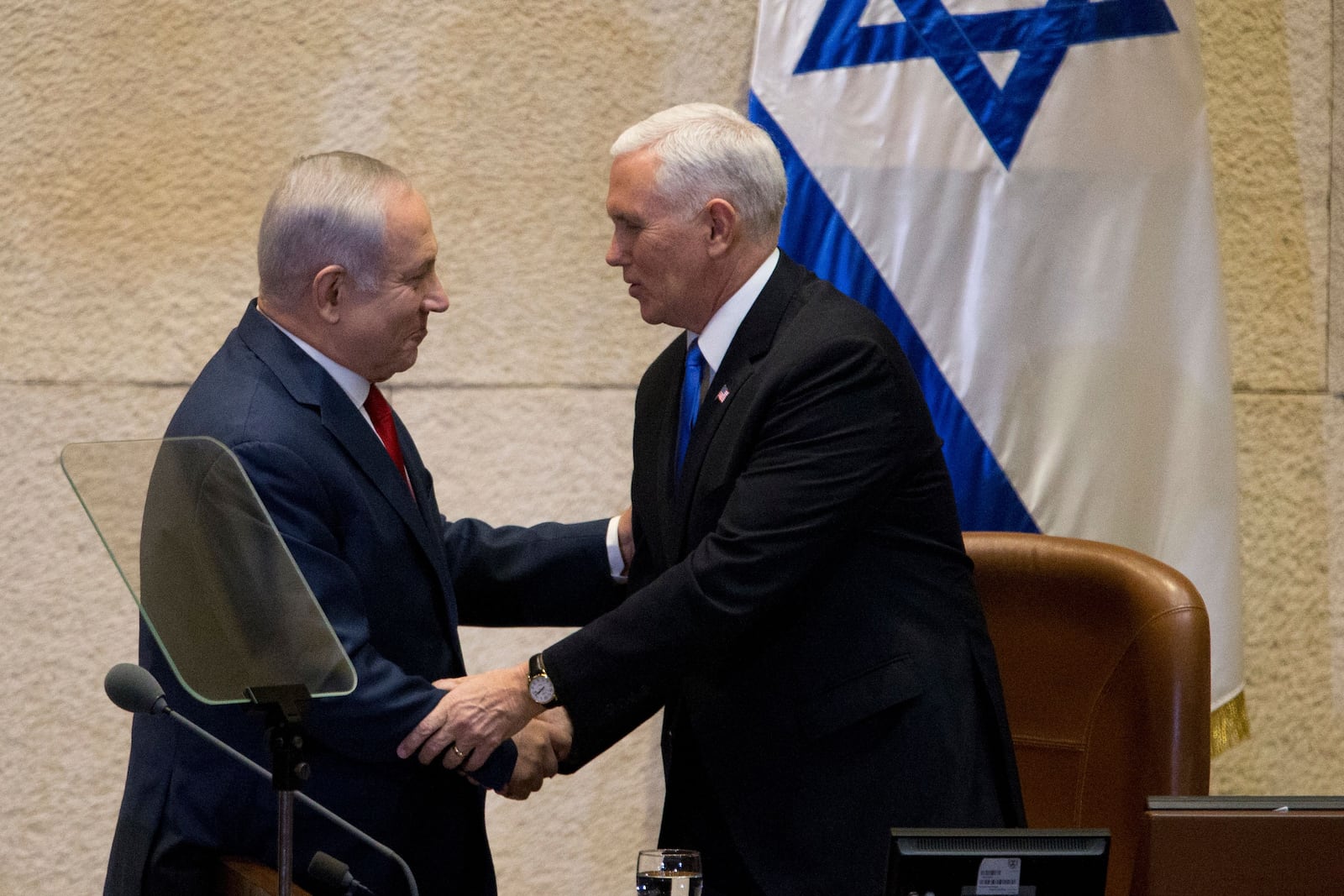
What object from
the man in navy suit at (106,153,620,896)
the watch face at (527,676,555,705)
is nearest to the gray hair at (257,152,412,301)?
the man in navy suit at (106,153,620,896)

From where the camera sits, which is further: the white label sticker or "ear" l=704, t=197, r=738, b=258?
"ear" l=704, t=197, r=738, b=258

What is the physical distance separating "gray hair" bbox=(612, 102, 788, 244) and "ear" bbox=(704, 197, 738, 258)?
13mm

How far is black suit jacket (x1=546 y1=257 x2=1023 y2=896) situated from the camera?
→ 6.80 ft

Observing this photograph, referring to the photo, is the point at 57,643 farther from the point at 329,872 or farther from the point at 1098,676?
the point at 1098,676

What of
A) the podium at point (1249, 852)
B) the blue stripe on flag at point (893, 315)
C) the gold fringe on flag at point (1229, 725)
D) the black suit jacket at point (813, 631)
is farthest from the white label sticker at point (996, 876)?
the gold fringe on flag at point (1229, 725)

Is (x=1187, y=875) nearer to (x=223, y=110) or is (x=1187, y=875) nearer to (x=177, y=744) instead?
(x=177, y=744)

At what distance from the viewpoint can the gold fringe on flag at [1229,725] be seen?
299cm

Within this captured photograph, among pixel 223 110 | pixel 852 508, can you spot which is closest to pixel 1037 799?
pixel 852 508

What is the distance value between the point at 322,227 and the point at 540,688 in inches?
30.0

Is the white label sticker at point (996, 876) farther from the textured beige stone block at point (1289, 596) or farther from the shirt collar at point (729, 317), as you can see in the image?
the textured beige stone block at point (1289, 596)

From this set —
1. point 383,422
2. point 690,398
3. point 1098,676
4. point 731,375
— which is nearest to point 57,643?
point 383,422

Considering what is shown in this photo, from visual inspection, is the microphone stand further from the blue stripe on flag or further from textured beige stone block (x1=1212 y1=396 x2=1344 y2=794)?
textured beige stone block (x1=1212 y1=396 x2=1344 y2=794)

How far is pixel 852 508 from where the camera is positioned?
2.08 meters

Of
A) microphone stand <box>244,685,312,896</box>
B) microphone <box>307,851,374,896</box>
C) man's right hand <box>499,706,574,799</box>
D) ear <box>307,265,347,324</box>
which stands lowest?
man's right hand <box>499,706,574,799</box>
